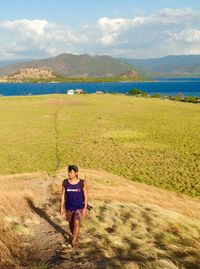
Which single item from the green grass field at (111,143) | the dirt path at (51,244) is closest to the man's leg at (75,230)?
the dirt path at (51,244)

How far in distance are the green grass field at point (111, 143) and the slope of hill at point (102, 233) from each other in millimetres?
8344

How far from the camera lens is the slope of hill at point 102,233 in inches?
457

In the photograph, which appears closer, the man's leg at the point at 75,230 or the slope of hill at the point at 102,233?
the slope of hill at the point at 102,233

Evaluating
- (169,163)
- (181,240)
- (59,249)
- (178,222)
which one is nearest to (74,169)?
(59,249)

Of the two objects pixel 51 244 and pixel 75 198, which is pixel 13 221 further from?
pixel 75 198

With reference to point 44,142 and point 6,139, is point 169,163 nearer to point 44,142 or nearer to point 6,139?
point 44,142

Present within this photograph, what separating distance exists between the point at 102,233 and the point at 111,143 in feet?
91.3

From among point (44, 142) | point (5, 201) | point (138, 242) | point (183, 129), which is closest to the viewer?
point (138, 242)

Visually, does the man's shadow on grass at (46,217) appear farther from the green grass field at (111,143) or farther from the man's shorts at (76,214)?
the green grass field at (111,143)

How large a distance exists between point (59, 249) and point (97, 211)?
454 centimetres

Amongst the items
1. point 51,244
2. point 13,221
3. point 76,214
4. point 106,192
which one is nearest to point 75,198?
point 76,214

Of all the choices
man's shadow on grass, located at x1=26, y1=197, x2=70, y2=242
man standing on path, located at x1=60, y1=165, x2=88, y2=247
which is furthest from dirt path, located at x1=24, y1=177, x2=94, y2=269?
man standing on path, located at x1=60, y1=165, x2=88, y2=247

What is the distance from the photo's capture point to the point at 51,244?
13.1m

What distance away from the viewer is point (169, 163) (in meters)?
32.9
